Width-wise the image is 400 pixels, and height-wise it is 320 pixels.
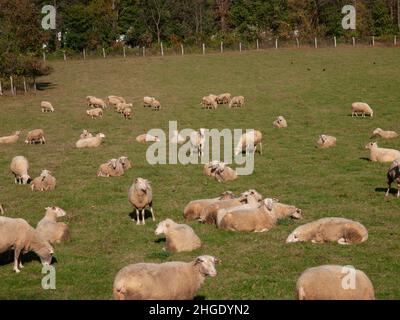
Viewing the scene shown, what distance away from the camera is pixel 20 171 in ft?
72.3

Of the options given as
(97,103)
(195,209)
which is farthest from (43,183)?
(97,103)

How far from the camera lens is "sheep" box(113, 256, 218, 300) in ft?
32.9

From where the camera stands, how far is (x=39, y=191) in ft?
67.7

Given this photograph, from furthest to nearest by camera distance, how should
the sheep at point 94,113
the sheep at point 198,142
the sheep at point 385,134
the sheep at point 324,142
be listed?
1. the sheep at point 94,113
2. the sheep at point 385,134
3. the sheep at point 324,142
4. the sheep at point 198,142

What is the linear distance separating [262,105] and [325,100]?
4618mm

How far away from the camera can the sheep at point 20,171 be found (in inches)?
860

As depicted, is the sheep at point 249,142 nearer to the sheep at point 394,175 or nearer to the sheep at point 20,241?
the sheep at point 394,175

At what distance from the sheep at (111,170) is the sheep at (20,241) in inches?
370

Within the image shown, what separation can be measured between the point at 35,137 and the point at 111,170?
9.19 metres

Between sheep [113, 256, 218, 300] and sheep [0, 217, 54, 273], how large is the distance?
3385 millimetres

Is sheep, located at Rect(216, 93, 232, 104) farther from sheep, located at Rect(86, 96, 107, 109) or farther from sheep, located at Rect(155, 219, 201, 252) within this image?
sheep, located at Rect(155, 219, 201, 252)

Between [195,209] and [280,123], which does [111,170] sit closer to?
[195,209]

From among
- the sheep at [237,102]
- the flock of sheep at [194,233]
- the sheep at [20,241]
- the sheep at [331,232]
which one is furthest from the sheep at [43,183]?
the sheep at [237,102]
